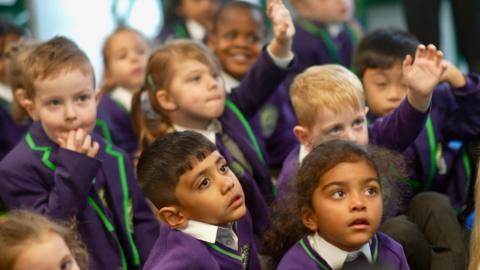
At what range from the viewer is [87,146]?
2.51 meters

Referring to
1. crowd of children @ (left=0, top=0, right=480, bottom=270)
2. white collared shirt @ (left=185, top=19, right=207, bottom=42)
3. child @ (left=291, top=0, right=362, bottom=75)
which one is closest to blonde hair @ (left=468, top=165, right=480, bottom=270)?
crowd of children @ (left=0, top=0, right=480, bottom=270)

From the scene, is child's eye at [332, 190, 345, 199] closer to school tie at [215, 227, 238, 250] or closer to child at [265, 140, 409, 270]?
child at [265, 140, 409, 270]

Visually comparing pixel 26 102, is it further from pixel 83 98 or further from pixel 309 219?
pixel 309 219

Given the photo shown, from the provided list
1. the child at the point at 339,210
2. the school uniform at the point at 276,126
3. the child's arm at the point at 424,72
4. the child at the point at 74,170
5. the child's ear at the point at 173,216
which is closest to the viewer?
the child at the point at 339,210

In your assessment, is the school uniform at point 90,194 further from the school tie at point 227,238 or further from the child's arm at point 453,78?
the child's arm at point 453,78

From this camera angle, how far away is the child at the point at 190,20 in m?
4.12

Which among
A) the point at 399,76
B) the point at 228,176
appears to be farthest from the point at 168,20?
the point at 228,176

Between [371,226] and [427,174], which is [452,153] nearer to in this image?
[427,174]

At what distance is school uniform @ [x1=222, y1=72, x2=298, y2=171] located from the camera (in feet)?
10.7

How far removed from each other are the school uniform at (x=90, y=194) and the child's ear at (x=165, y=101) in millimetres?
236

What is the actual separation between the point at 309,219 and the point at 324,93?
0.54 m

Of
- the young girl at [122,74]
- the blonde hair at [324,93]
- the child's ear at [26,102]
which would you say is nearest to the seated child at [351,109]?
the blonde hair at [324,93]

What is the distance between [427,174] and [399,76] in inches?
12.2

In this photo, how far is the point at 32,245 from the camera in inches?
75.2
